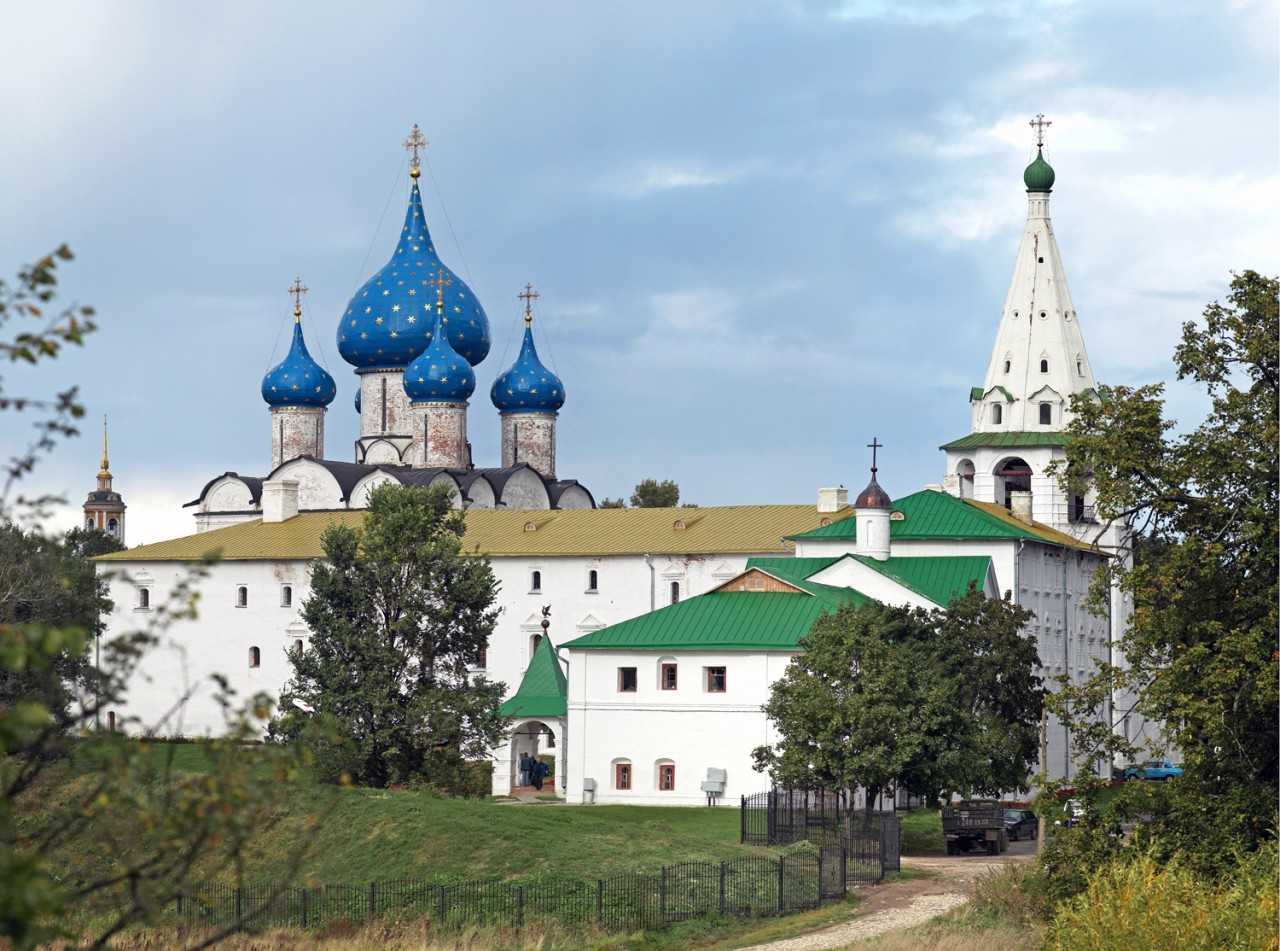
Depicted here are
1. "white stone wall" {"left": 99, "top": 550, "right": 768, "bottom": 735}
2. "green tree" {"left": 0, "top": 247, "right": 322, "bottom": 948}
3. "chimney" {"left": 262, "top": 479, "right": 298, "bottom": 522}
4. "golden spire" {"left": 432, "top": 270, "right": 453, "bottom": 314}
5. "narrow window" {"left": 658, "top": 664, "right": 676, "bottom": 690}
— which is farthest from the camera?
"golden spire" {"left": 432, "top": 270, "right": 453, "bottom": 314}

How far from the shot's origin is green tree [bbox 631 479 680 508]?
9488cm

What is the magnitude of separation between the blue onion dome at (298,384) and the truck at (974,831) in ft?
145

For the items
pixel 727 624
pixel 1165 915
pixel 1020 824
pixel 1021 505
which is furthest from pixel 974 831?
pixel 1021 505

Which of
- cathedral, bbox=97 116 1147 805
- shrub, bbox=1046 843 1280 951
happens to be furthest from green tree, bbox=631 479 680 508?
shrub, bbox=1046 843 1280 951

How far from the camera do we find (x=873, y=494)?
56844 mm

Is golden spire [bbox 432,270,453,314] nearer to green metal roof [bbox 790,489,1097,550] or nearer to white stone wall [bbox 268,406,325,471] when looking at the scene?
white stone wall [bbox 268,406,325,471]

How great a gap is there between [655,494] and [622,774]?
156 feet

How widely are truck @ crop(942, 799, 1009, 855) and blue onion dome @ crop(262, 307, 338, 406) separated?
44271mm

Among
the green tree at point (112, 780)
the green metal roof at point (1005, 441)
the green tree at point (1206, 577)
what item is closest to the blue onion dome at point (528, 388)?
the green metal roof at point (1005, 441)

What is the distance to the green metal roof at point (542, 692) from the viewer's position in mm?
52469

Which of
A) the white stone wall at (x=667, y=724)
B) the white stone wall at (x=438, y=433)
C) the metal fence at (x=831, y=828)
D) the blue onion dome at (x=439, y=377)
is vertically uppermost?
the blue onion dome at (x=439, y=377)

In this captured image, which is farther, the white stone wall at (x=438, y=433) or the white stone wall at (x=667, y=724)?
the white stone wall at (x=438, y=433)

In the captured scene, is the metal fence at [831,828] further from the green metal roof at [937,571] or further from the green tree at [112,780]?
the green tree at [112,780]

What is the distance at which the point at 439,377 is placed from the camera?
73.2 metres
